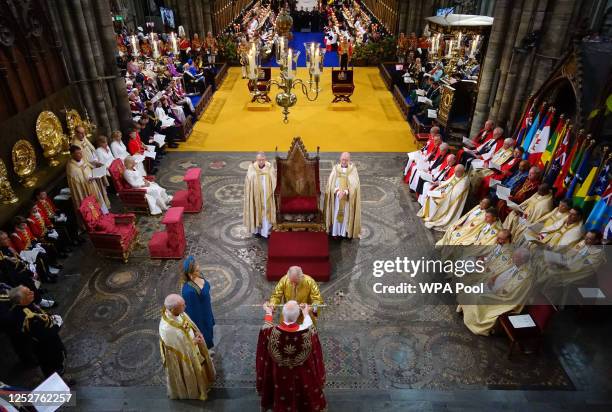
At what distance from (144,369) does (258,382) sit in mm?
1919

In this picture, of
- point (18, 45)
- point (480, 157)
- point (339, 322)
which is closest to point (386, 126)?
point (480, 157)

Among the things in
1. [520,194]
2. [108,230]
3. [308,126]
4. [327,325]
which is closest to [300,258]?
[327,325]

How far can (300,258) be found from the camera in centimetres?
764

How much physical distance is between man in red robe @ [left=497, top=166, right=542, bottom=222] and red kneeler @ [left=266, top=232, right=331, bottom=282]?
380 centimetres

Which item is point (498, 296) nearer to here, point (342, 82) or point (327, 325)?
point (327, 325)

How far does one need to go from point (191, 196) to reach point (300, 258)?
325cm

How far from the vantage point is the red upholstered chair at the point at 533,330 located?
592cm

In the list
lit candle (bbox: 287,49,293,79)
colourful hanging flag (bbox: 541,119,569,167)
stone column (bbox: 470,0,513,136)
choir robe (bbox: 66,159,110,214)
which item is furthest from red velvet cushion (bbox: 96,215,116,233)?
stone column (bbox: 470,0,513,136)

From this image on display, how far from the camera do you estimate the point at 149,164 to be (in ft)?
36.6

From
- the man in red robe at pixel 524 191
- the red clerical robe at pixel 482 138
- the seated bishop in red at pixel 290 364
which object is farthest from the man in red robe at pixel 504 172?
the seated bishop in red at pixel 290 364

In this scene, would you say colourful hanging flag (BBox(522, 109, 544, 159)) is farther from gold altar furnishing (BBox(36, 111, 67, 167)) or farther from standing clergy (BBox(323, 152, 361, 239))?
gold altar furnishing (BBox(36, 111, 67, 167))

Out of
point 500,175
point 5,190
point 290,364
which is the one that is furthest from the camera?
point 500,175

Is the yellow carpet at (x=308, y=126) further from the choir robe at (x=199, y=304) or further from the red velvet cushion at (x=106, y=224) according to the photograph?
the choir robe at (x=199, y=304)

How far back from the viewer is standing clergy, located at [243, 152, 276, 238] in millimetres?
8281
